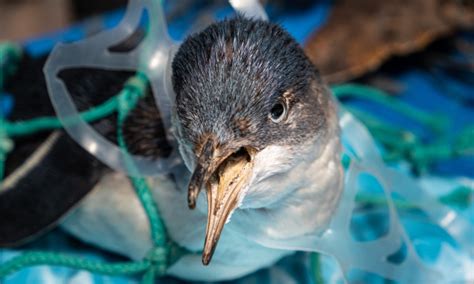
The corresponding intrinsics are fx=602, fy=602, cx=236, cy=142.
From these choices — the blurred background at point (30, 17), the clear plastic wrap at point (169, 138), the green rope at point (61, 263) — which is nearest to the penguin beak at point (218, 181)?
the clear plastic wrap at point (169, 138)

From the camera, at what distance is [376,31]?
1.32 metres

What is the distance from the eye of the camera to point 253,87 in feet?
1.62

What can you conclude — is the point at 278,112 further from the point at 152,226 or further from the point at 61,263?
the point at 61,263

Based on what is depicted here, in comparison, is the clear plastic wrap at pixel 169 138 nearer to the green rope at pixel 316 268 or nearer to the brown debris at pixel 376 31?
the green rope at pixel 316 268

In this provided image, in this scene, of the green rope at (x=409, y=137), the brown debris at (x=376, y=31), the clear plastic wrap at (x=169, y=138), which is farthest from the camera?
the brown debris at (x=376, y=31)

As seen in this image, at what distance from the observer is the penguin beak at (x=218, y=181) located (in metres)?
0.47

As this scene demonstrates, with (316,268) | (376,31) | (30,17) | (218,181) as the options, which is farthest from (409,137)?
(30,17)

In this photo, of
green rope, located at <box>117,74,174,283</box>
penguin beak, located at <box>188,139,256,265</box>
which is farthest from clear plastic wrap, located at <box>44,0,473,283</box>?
penguin beak, located at <box>188,139,256,265</box>

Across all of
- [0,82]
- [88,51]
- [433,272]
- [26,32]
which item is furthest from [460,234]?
[26,32]

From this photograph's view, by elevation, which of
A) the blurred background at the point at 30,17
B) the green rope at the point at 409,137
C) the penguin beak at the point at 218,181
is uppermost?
the penguin beak at the point at 218,181

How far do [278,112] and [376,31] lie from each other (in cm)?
87

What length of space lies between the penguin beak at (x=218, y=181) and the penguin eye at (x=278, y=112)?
0.12 feet

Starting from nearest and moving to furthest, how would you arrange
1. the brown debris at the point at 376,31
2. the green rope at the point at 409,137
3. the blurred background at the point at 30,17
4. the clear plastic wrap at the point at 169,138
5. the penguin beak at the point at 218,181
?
the penguin beak at the point at 218,181 < the clear plastic wrap at the point at 169,138 < the green rope at the point at 409,137 < the brown debris at the point at 376,31 < the blurred background at the point at 30,17

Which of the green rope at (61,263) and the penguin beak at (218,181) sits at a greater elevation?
the penguin beak at (218,181)
